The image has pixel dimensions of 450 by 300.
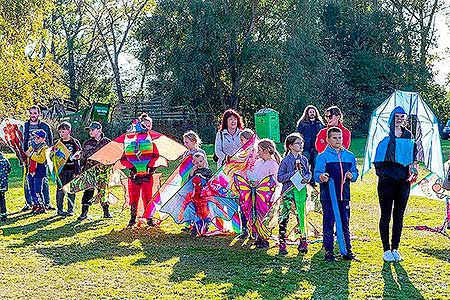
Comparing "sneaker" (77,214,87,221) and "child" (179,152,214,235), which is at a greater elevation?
"child" (179,152,214,235)

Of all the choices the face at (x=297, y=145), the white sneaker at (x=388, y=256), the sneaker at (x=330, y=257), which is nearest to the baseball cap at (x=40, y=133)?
the face at (x=297, y=145)

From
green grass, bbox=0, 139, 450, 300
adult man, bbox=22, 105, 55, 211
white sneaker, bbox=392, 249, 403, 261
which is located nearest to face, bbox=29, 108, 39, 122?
adult man, bbox=22, 105, 55, 211

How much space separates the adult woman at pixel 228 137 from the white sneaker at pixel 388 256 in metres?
2.66

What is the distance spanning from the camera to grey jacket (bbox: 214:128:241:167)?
852cm

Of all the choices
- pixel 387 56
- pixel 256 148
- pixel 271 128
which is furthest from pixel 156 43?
pixel 256 148

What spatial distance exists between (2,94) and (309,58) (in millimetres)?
13647

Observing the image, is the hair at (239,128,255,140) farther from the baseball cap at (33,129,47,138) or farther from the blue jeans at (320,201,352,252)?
the baseball cap at (33,129,47,138)

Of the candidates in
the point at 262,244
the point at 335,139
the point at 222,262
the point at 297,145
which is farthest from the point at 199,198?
the point at 335,139

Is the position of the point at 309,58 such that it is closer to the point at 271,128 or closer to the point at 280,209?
the point at 271,128

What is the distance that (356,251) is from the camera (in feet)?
23.2

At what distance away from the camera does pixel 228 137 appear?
8562 millimetres

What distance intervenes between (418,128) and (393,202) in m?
1.03

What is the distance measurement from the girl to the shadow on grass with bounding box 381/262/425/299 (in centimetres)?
156

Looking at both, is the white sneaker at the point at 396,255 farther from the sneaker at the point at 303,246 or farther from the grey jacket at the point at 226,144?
the grey jacket at the point at 226,144
